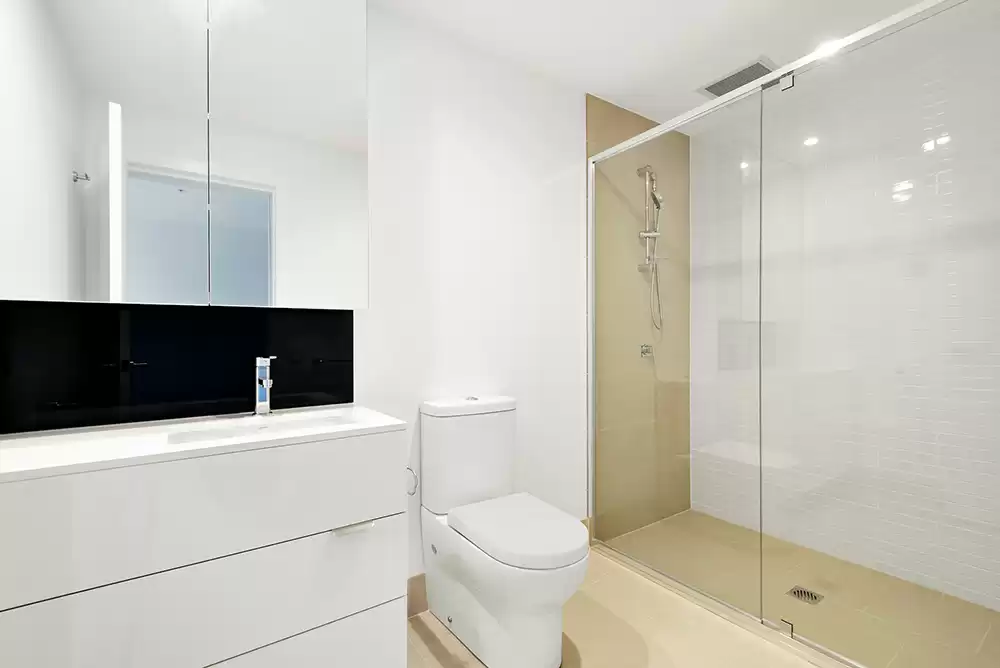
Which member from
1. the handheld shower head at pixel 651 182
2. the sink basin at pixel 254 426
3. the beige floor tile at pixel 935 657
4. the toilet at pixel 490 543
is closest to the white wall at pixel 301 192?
the sink basin at pixel 254 426

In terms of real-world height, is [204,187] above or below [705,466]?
above

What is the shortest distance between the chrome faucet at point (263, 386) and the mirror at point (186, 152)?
0.21 metres

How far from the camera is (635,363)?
8.37 ft

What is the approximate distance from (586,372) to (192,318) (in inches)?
70.1

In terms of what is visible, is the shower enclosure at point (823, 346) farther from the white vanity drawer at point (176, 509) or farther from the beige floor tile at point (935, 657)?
the white vanity drawer at point (176, 509)

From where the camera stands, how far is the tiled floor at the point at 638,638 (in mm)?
1647

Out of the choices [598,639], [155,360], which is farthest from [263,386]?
[598,639]

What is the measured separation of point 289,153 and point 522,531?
4.90 ft

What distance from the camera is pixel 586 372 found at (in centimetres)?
257

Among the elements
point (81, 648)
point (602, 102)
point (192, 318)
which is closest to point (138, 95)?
point (192, 318)

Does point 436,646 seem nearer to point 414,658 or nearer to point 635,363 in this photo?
point 414,658

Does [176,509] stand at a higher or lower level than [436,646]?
higher

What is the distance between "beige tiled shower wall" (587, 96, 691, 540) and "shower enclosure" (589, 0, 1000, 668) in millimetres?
10

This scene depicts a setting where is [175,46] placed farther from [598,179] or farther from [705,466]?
[705,466]
